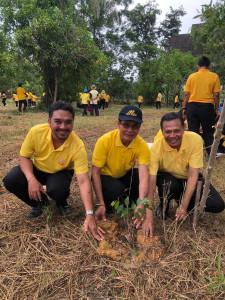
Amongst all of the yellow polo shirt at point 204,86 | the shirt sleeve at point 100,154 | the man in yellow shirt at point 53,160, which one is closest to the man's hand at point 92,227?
the man in yellow shirt at point 53,160

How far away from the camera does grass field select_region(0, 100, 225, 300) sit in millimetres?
1557

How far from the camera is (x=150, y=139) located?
A: 6.18m

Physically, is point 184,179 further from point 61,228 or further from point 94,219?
point 61,228

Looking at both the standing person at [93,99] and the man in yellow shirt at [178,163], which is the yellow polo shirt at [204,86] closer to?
the man in yellow shirt at [178,163]

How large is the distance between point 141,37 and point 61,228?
3006 cm

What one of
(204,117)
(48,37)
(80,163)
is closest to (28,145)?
(80,163)

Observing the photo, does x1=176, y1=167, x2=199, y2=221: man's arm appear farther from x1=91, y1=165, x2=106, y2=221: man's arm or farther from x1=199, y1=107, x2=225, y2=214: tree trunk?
x1=91, y1=165, x2=106, y2=221: man's arm

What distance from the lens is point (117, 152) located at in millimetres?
2264

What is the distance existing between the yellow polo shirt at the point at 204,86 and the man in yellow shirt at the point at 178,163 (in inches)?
75.9

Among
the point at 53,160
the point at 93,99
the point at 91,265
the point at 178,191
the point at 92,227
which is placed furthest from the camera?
the point at 93,99

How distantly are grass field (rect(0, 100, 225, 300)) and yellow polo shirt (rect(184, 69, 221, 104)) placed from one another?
2221 mm

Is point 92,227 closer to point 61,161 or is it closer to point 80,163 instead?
point 80,163

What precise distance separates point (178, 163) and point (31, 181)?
137cm

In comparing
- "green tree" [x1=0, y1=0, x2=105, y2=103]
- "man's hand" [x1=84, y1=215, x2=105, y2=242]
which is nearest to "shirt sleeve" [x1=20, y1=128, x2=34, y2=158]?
"man's hand" [x1=84, y1=215, x2=105, y2=242]
